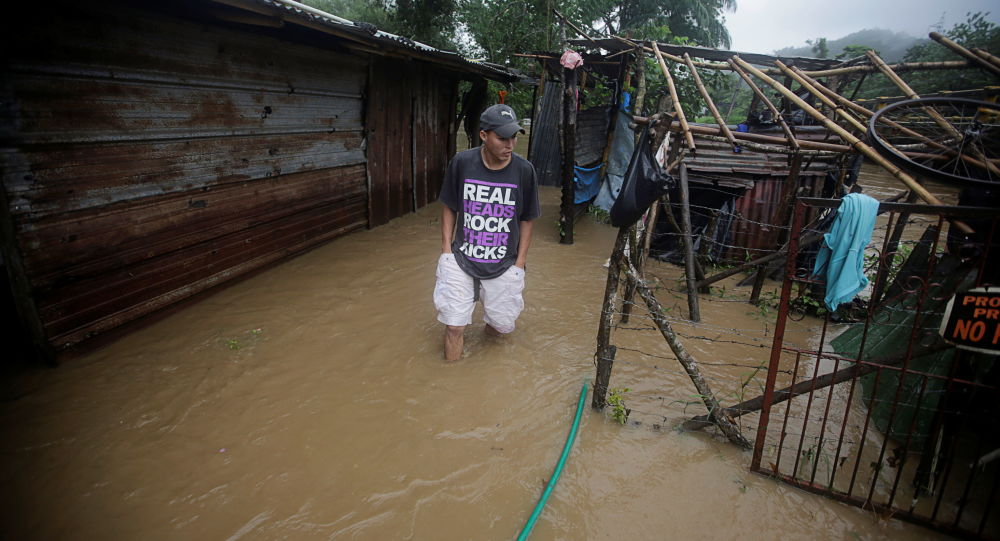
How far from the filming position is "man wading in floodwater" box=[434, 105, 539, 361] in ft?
11.9

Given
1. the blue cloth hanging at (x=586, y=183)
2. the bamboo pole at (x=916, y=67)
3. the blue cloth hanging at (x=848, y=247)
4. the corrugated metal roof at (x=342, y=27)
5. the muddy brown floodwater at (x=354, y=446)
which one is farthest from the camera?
the blue cloth hanging at (x=586, y=183)

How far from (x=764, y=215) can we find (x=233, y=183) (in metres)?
A: 7.26

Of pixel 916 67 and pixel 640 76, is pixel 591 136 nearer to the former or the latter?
pixel 640 76

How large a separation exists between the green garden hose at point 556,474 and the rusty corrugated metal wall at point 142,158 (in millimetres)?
3713

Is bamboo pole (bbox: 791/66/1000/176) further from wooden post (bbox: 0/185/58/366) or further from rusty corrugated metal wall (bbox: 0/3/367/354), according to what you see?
wooden post (bbox: 0/185/58/366)

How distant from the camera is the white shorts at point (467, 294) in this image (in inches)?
146

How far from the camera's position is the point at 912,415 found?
3.10 m

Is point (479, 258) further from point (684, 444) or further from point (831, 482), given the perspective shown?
point (831, 482)

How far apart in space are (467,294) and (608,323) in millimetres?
1134

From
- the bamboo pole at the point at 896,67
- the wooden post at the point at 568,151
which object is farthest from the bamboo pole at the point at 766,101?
the wooden post at the point at 568,151

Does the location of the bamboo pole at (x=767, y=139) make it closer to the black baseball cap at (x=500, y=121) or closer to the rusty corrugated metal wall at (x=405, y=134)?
the black baseball cap at (x=500, y=121)

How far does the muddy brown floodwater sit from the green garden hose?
0.24 ft

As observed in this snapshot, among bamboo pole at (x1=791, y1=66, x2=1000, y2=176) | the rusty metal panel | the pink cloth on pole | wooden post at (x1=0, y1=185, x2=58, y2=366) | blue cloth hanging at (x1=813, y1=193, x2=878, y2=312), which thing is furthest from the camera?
the rusty metal panel

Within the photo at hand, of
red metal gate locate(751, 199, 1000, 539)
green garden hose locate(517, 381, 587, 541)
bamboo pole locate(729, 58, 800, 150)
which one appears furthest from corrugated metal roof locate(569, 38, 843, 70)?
green garden hose locate(517, 381, 587, 541)
